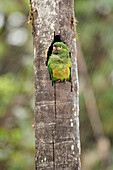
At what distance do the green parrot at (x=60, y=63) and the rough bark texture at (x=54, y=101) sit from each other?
42mm

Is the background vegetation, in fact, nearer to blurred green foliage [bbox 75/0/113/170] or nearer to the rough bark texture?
blurred green foliage [bbox 75/0/113/170]

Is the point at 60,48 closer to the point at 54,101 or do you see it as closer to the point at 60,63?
the point at 60,63

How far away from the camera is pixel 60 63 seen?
235 cm

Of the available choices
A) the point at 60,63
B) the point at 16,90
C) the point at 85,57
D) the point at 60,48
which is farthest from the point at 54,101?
the point at 85,57

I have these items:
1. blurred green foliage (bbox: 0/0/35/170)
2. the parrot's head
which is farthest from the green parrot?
blurred green foliage (bbox: 0/0/35/170)

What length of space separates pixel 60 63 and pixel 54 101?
0.33 m

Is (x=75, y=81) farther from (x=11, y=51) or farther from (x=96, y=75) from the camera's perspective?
(x=11, y=51)

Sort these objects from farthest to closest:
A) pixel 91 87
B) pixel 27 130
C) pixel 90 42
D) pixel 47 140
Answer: pixel 90 42 < pixel 91 87 < pixel 27 130 < pixel 47 140

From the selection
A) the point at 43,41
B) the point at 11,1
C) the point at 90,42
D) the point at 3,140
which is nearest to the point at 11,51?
the point at 11,1

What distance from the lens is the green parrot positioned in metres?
2.31

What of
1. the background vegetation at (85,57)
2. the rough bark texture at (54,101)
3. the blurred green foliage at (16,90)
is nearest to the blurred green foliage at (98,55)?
the background vegetation at (85,57)

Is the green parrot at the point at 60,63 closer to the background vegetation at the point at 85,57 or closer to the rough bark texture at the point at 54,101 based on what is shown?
the rough bark texture at the point at 54,101

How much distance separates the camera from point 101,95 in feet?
27.3

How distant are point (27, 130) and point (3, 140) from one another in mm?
2873
